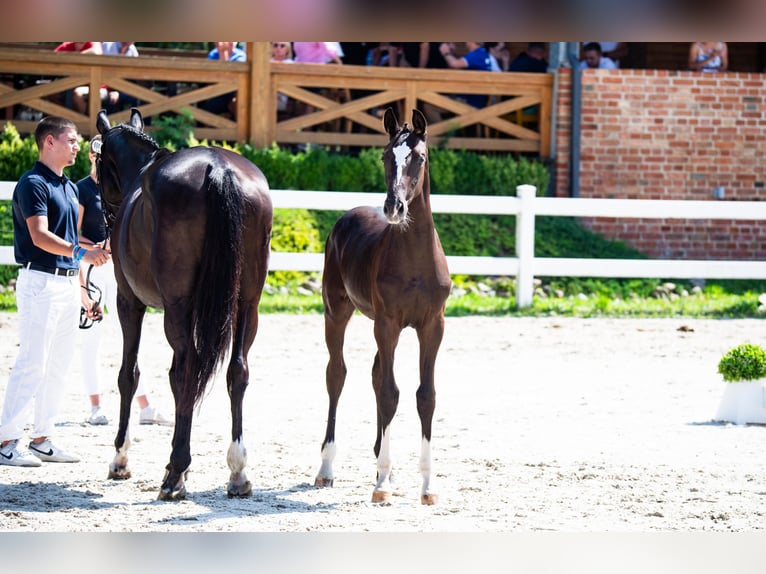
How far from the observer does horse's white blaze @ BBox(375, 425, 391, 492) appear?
5.36m

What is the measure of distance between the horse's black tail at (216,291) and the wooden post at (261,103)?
10376mm

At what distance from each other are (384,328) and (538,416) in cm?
272

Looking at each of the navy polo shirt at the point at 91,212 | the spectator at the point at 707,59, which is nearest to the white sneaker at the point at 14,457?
the navy polo shirt at the point at 91,212

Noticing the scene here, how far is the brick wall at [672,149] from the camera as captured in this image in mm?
16281

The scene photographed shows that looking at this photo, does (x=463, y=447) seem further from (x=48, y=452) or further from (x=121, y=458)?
(x=48, y=452)

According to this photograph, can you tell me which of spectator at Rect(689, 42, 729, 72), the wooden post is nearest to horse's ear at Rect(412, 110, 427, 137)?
the wooden post

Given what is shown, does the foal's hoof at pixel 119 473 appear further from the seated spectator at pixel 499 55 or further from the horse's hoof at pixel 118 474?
the seated spectator at pixel 499 55

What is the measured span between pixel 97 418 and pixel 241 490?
2449 mm

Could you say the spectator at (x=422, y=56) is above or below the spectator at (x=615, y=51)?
below

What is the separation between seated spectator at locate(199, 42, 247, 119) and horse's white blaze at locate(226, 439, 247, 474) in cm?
1130

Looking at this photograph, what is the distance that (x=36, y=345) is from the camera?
20.1 ft

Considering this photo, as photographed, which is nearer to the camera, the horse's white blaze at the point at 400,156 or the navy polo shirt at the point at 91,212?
the horse's white blaze at the point at 400,156

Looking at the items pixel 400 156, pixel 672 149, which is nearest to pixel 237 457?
pixel 400 156

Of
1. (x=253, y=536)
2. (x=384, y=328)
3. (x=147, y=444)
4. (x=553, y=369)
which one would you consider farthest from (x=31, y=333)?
(x=553, y=369)
